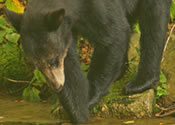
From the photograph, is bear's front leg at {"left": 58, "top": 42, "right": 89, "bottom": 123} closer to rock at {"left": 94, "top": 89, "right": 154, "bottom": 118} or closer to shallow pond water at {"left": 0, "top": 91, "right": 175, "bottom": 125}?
shallow pond water at {"left": 0, "top": 91, "right": 175, "bottom": 125}

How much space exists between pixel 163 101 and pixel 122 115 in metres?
0.61

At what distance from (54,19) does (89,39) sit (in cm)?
74

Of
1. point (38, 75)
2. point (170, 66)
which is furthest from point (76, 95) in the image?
point (170, 66)

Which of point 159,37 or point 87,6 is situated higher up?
point 87,6

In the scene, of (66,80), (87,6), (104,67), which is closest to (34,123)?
(66,80)

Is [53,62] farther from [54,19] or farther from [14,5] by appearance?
[14,5]

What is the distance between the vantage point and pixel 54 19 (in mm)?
4773

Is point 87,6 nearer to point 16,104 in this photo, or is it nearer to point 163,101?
point 163,101

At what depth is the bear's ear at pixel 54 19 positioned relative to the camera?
185 inches

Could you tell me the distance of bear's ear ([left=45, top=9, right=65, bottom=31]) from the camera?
4711mm

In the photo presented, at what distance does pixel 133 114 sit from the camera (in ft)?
18.6

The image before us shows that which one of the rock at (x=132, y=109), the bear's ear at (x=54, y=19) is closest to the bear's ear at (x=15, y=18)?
the bear's ear at (x=54, y=19)

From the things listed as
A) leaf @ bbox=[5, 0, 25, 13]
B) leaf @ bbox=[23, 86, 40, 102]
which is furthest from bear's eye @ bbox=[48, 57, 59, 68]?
leaf @ bbox=[5, 0, 25, 13]

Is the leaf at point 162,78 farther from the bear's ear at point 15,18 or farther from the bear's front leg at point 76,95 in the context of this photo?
the bear's ear at point 15,18
